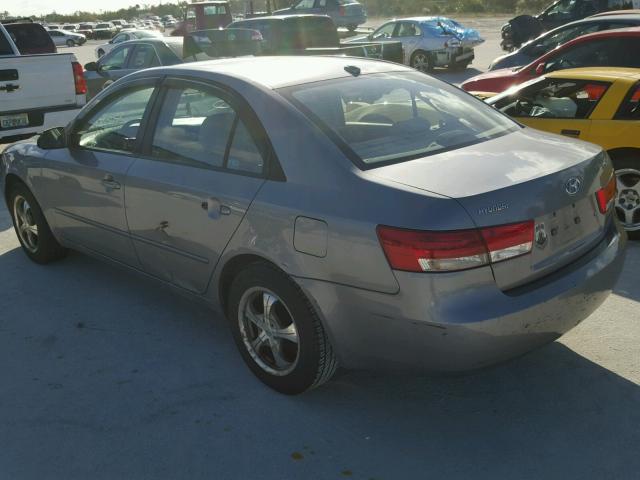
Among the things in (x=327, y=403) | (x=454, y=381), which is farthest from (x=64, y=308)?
(x=454, y=381)

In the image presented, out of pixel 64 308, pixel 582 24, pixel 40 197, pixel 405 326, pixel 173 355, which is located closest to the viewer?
pixel 405 326

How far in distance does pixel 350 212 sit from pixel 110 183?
1.99 meters

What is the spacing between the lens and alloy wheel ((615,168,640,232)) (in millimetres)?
5402

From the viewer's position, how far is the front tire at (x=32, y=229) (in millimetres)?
5355

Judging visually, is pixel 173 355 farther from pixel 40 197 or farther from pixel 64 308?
pixel 40 197

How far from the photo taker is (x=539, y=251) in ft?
9.66

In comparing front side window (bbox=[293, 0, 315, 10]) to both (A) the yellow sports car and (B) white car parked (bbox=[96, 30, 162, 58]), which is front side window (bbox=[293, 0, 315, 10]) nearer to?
(B) white car parked (bbox=[96, 30, 162, 58])

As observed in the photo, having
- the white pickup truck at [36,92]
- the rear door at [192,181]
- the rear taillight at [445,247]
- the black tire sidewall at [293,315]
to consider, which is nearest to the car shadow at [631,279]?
the rear taillight at [445,247]

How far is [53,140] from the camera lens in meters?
4.90

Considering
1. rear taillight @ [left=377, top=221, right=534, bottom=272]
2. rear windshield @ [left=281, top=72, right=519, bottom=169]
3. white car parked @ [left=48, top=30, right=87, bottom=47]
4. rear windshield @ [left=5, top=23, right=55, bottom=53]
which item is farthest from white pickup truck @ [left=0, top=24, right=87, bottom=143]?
white car parked @ [left=48, top=30, right=87, bottom=47]

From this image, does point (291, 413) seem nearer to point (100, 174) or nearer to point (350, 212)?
point (350, 212)

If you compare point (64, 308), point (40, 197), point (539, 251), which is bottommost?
point (64, 308)

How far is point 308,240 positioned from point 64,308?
246cm

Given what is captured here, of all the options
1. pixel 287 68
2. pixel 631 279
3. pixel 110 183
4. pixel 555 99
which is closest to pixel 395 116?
pixel 287 68
